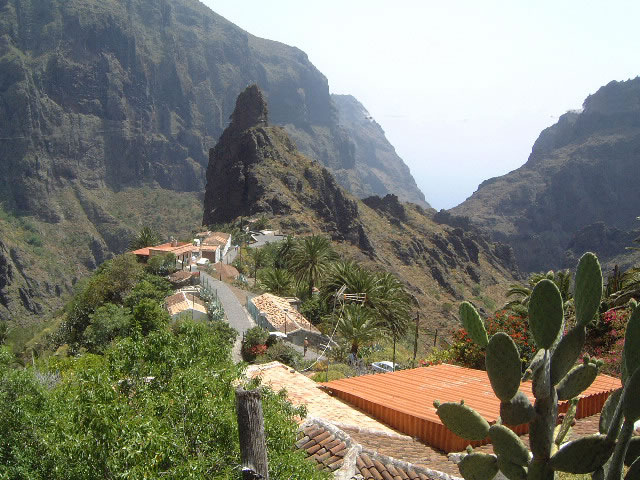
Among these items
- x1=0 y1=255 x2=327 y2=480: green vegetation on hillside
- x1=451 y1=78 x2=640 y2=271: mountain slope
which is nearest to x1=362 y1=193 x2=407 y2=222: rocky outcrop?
x1=451 y1=78 x2=640 y2=271: mountain slope

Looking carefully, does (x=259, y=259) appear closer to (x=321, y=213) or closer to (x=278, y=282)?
(x=278, y=282)

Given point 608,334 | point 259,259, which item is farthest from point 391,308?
point 259,259

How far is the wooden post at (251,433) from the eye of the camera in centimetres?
528

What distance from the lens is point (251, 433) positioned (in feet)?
17.4

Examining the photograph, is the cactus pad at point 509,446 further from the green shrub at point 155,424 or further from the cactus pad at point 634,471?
the green shrub at point 155,424

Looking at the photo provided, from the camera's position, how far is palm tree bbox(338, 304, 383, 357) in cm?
2697

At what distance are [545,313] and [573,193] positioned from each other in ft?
605

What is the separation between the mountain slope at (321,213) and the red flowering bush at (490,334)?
56.6 meters

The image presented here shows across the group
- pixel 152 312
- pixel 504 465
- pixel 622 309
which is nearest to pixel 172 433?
pixel 504 465

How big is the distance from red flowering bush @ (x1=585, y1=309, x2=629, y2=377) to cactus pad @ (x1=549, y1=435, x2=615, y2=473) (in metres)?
13.5

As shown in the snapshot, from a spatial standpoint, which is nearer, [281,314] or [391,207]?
[281,314]

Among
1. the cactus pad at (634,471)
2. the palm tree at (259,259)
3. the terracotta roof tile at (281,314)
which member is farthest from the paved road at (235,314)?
the cactus pad at (634,471)

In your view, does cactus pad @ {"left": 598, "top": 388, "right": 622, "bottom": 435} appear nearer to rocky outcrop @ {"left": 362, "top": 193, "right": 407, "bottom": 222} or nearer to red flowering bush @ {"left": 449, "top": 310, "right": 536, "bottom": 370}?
red flowering bush @ {"left": 449, "top": 310, "right": 536, "bottom": 370}

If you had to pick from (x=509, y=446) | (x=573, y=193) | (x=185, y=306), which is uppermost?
(x=573, y=193)
